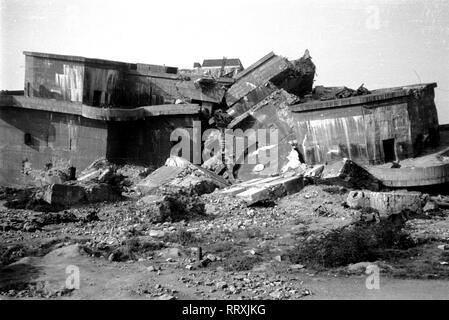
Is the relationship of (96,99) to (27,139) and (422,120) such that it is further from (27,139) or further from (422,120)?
(422,120)

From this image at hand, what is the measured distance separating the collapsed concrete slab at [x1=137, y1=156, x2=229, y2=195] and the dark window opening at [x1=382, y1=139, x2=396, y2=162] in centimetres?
507

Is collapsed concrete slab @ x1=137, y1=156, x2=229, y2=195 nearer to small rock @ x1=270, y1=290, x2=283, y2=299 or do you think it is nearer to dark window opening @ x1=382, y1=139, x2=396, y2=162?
dark window opening @ x1=382, y1=139, x2=396, y2=162

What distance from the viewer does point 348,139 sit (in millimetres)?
16328

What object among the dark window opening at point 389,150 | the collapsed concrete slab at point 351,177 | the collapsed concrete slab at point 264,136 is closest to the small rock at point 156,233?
the collapsed concrete slab at point 351,177

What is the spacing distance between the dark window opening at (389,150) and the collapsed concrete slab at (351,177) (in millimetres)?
1145

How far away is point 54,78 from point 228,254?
13.5 m

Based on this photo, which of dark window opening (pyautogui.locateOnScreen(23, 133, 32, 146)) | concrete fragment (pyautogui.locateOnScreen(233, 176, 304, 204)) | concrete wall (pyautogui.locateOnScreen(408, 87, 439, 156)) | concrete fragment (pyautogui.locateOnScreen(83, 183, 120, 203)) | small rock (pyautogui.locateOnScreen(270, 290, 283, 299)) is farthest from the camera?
dark window opening (pyautogui.locateOnScreen(23, 133, 32, 146))

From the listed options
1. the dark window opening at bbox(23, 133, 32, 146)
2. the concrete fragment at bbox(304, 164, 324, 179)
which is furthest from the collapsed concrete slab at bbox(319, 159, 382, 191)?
the dark window opening at bbox(23, 133, 32, 146)

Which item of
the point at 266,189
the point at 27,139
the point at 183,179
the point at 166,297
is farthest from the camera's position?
the point at 27,139

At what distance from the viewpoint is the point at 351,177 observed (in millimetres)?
15031

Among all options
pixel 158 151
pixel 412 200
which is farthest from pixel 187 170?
pixel 412 200

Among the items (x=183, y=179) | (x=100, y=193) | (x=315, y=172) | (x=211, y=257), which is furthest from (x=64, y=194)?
(x=315, y=172)

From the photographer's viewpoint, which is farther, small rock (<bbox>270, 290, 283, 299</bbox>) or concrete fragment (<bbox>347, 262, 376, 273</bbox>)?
concrete fragment (<bbox>347, 262, 376, 273</bbox>)

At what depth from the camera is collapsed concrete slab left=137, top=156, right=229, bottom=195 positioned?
1593 cm
